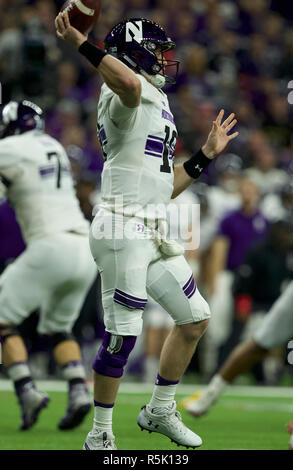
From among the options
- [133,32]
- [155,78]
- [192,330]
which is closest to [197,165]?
[155,78]

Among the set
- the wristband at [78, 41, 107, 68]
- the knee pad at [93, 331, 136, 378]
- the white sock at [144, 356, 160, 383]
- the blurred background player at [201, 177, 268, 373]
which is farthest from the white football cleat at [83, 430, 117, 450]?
the blurred background player at [201, 177, 268, 373]

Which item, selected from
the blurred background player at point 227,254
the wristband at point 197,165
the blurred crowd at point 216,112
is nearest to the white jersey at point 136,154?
the wristband at point 197,165

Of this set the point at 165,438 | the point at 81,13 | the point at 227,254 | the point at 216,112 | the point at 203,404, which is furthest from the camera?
the point at 216,112

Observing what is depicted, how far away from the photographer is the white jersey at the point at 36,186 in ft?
20.6

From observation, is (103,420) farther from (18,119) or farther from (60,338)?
(18,119)

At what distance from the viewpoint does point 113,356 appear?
181 inches

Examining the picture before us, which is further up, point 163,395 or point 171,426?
point 163,395

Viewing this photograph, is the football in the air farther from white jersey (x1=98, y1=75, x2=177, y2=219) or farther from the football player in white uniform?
the football player in white uniform

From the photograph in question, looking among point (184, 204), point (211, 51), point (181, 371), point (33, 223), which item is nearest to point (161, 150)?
point (181, 371)

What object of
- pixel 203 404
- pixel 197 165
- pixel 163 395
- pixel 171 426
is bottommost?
pixel 203 404

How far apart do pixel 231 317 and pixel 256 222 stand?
1.15 m

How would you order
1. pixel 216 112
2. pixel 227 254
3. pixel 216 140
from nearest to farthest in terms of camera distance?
pixel 216 140 < pixel 227 254 < pixel 216 112

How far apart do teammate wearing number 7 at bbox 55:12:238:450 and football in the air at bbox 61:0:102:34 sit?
59 millimetres

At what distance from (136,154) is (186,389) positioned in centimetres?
492
